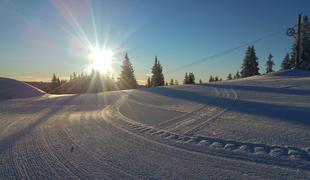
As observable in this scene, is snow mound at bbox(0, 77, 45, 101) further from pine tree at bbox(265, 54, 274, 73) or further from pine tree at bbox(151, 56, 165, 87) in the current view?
pine tree at bbox(265, 54, 274, 73)

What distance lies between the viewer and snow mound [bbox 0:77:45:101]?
17.0 meters

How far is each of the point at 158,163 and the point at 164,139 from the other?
1.24 metres

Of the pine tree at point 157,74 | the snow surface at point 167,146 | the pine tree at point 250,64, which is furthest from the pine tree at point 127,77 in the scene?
the snow surface at point 167,146

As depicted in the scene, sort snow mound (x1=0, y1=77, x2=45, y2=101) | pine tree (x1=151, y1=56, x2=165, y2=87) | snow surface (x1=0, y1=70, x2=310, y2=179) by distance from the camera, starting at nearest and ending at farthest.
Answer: snow surface (x1=0, y1=70, x2=310, y2=179), snow mound (x1=0, y1=77, x2=45, y2=101), pine tree (x1=151, y1=56, x2=165, y2=87)

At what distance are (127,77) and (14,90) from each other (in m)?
26.4

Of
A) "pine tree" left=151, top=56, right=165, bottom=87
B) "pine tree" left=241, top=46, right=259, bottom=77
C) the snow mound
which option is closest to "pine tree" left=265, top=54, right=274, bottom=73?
"pine tree" left=241, top=46, right=259, bottom=77

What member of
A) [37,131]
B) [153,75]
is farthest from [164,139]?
[153,75]

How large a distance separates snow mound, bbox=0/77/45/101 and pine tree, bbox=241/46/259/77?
131 ft

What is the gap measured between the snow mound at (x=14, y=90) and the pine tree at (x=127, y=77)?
2372cm

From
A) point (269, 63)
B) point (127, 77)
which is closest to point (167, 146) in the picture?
point (127, 77)

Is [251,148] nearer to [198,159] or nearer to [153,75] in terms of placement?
[198,159]

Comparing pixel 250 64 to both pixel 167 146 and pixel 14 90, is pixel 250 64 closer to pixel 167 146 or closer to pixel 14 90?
pixel 14 90

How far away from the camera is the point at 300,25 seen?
18.6m

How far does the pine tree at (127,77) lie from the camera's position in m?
43.3
